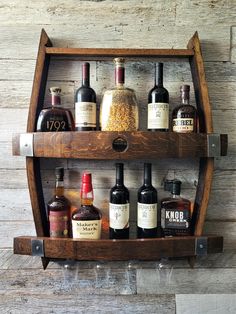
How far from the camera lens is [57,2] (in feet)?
2.74

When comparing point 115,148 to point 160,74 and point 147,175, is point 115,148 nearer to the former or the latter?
point 147,175

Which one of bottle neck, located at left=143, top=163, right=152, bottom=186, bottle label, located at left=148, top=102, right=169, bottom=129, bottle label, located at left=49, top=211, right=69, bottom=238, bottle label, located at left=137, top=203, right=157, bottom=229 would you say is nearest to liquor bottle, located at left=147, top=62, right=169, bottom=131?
bottle label, located at left=148, top=102, right=169, bottom=129

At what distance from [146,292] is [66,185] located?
40 cm

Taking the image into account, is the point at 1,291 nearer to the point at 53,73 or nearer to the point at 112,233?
the point at 112,233

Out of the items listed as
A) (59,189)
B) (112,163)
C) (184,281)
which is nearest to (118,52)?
(112,163)

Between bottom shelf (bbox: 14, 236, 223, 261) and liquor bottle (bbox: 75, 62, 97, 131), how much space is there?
0.30m

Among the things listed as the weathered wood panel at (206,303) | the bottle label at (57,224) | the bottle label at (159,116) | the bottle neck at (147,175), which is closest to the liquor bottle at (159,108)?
the bottle label at (159,116)

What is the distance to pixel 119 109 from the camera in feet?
2.43

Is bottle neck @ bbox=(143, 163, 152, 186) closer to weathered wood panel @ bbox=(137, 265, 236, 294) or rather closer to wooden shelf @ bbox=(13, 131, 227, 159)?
wooden shelf @ bbox=(13, 131, 227, 159)

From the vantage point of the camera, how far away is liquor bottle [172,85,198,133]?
2.49ft

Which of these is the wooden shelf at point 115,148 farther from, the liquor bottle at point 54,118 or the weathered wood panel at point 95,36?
the weathered wood panel at point 95,36

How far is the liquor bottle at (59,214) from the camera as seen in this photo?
2.53ft

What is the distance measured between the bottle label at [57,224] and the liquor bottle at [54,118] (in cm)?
22

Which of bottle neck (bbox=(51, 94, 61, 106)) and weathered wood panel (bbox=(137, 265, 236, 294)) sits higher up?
bottle neck (bbox=(51, 94, 61, 106))
